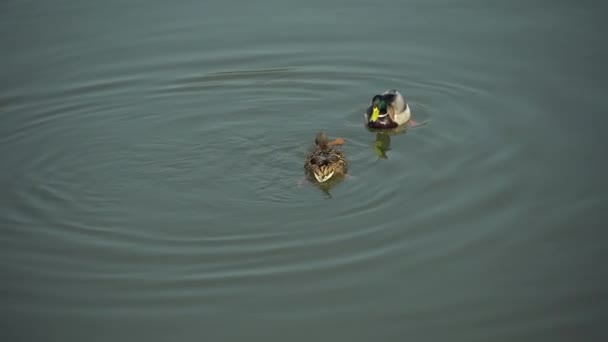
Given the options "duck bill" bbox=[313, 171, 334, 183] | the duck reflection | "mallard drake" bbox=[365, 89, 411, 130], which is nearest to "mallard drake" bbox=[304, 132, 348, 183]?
"duck bill" bbox=[313, 171, 334, 183]

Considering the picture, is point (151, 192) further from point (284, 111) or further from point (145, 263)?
point (284, 111)

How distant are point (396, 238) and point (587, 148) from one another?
2762mm

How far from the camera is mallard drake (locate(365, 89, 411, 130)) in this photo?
1013cm

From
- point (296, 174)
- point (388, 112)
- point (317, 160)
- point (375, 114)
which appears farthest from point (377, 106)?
point (317, 160)

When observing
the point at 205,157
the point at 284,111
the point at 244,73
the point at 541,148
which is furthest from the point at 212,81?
the point at 541,148

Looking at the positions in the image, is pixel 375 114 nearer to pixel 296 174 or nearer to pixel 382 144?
pixel 382 144

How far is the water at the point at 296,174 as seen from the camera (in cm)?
711

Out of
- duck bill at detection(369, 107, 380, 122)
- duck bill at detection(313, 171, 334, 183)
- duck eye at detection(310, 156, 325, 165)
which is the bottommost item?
duck bill at detection(313, 171, 334, 183)

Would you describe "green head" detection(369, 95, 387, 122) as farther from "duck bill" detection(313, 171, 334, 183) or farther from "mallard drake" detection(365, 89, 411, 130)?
"duck bill" detection(313, 171, 334, 183)

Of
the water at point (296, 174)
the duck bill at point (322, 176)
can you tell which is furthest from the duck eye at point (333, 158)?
the water at point (296, 174)

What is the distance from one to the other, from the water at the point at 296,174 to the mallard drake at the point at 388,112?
6.2 inches

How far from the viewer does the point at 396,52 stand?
40.1 ft

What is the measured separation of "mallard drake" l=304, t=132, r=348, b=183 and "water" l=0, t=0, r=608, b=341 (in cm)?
16

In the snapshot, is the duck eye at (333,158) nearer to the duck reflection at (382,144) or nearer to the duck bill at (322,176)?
the duck bill at (322,176)
